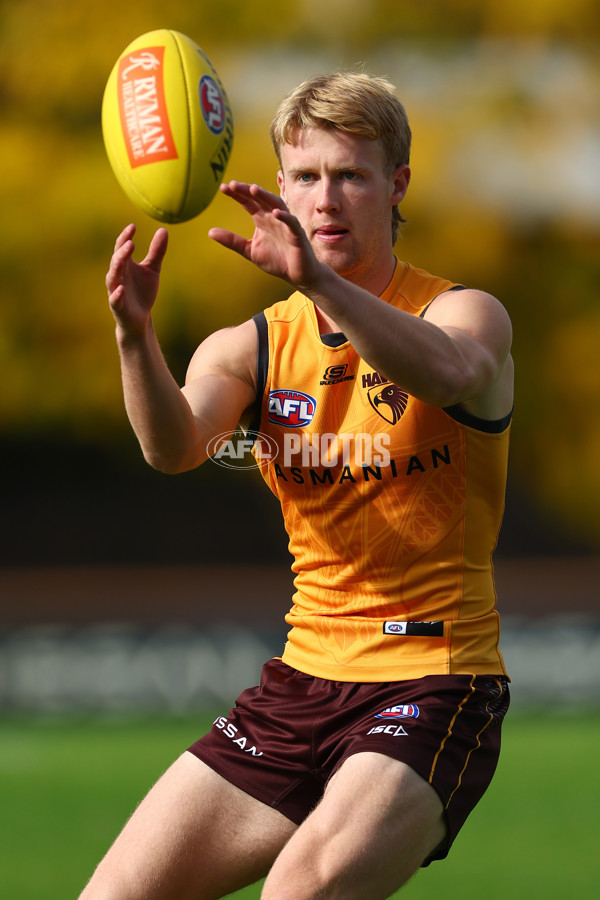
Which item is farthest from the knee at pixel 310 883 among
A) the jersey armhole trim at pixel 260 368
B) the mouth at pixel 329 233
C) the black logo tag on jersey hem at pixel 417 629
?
the mouth at pixel 329 233

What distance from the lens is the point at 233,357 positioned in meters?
4.18

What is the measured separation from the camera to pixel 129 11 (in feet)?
43.1

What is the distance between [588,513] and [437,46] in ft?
17.3

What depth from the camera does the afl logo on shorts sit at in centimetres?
359

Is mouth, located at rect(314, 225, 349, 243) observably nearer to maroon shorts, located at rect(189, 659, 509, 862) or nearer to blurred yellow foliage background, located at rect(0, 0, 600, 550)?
maroon shorts, located at rect(189, 659, 509, 862)

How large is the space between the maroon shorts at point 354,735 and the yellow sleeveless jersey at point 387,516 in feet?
0.20

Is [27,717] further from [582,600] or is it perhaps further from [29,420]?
[582,600]

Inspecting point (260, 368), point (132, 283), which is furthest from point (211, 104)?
point (260, 368)

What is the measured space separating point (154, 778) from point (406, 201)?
21.8ft

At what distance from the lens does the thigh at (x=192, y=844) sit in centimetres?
372

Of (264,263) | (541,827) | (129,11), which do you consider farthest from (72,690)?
(264,263)

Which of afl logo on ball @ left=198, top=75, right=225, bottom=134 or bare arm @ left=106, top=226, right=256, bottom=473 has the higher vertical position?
afl logo on ball @ left=198, top=75, right=225, bottom=134

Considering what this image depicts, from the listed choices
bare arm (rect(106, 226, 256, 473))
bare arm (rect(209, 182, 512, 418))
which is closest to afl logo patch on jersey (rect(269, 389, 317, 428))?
bare arm (rect(106, 226, 256, 473))

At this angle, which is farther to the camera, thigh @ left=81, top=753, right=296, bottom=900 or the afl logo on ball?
the afl logo on ball
